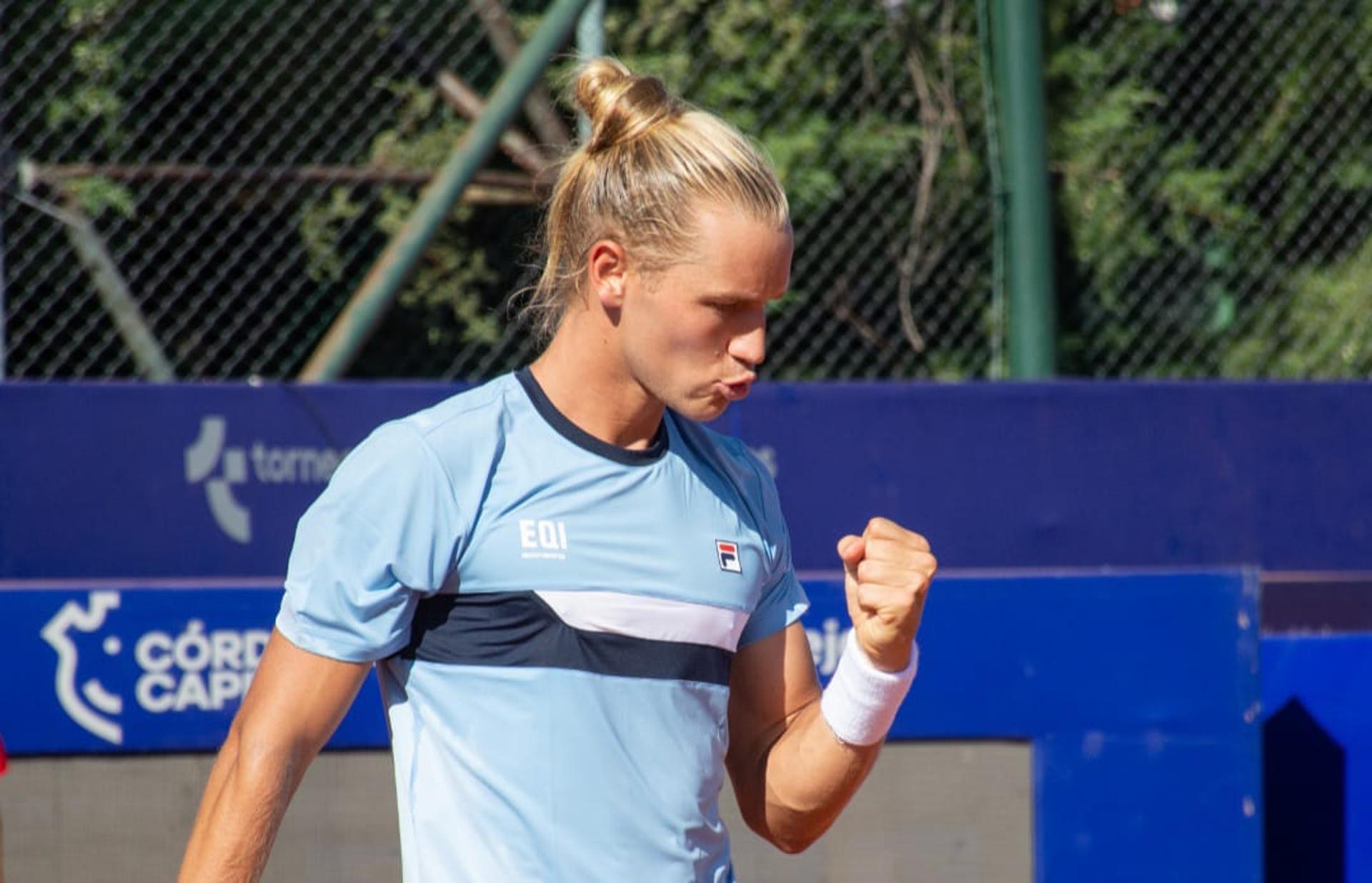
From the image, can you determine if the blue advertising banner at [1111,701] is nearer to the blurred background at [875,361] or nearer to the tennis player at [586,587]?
the blurred background at [875,361]

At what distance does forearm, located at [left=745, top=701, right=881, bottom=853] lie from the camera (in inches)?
75.0

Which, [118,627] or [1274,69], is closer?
[118,627]

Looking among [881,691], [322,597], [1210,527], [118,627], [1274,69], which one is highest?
[1274,69]

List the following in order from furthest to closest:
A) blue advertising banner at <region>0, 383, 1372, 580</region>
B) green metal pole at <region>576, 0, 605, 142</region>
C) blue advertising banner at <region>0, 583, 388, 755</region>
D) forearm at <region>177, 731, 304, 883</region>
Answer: green metal pole at <region>576, 0, 605, 142</region>
blue advertising banner at <region>0, 383, 1372, 580</region>
blue advertising banner at <region>0, 583, 388, 755</region>
forearm at <region>177, 731, 304, 883</region>

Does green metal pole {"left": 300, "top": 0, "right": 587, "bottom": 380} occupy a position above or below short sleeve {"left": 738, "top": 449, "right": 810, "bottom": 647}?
above

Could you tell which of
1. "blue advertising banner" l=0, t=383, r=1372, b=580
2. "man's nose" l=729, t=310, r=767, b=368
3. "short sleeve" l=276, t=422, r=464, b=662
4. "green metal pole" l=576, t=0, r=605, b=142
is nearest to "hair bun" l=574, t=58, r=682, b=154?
"man's nose" l=729, t=310, r=767, b=368

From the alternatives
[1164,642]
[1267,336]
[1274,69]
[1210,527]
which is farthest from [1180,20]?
[1164,642]

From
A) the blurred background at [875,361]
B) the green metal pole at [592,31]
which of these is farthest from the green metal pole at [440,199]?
the green metal pole at [592,31]

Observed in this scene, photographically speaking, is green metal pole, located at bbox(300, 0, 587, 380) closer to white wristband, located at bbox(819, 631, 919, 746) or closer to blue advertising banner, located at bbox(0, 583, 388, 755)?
blue advertising banner, located at bbox(0, 583, 388, 755)

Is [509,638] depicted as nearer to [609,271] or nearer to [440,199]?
[609,271]

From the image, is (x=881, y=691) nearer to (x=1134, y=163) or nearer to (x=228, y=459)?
(x=228, y=459)

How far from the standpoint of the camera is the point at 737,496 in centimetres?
194

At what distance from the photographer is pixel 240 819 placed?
1.64 meters

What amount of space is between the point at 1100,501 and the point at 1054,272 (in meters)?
1.06
